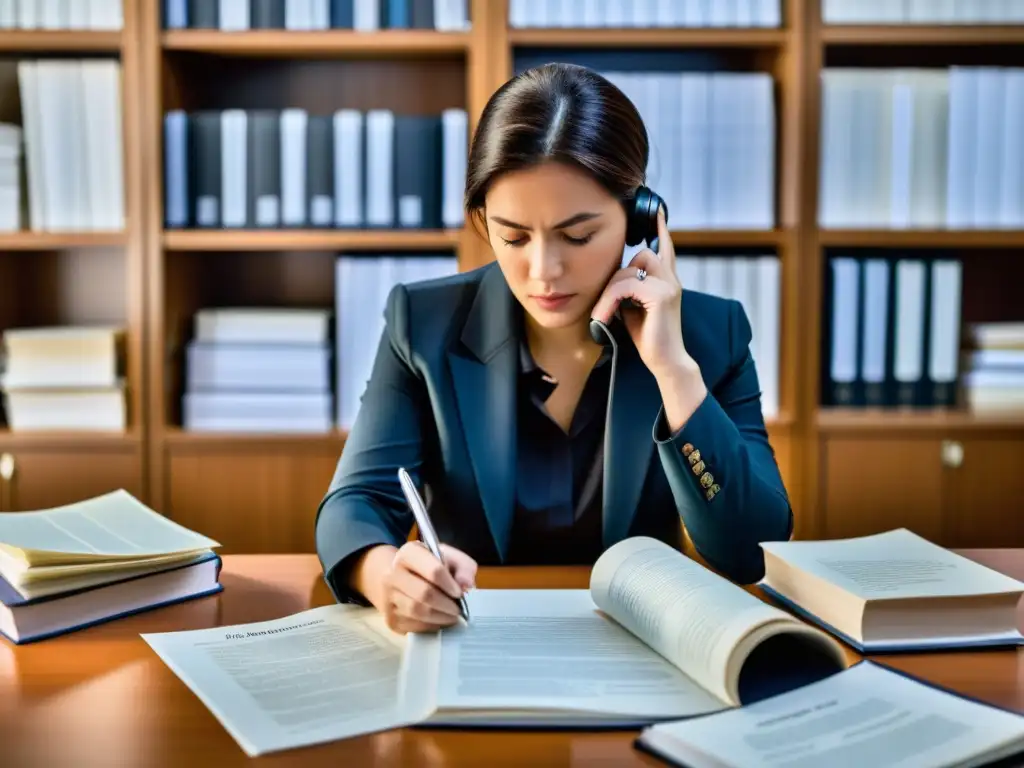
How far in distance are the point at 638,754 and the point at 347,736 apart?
200mm

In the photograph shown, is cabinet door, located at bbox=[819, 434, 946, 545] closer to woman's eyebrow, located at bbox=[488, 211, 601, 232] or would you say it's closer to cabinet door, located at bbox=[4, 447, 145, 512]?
woman's eyebrow, located at bbox=[488, 211, 601, 232]

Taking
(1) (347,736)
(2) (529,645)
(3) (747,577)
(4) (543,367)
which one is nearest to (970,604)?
(3) (747,577)

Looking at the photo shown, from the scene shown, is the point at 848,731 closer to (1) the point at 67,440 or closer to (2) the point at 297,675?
(2) the point at 297,675

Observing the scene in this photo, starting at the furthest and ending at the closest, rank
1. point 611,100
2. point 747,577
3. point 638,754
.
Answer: point 611,100 → point 747,577 → point 638,754

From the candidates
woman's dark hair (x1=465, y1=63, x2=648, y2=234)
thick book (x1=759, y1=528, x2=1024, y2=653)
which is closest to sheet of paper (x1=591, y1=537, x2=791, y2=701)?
thick book (x1=759, y1=528, x2=1024, y2=653)

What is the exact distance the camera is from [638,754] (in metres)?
0.73

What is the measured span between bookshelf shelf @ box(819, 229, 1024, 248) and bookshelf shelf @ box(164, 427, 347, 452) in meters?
1.15

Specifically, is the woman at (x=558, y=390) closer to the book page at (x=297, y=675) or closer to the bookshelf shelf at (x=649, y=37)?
the book page at (x=297, y=675)

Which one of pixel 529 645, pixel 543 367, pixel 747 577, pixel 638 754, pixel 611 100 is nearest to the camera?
pixel 638 754

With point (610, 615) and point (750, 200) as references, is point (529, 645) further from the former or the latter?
point (750, 200)

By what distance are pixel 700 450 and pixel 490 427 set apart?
294 millimetres

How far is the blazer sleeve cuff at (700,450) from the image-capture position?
1208 mm

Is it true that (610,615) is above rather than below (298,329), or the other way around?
below

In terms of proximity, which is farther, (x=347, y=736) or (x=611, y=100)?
(x=611, y=100)
